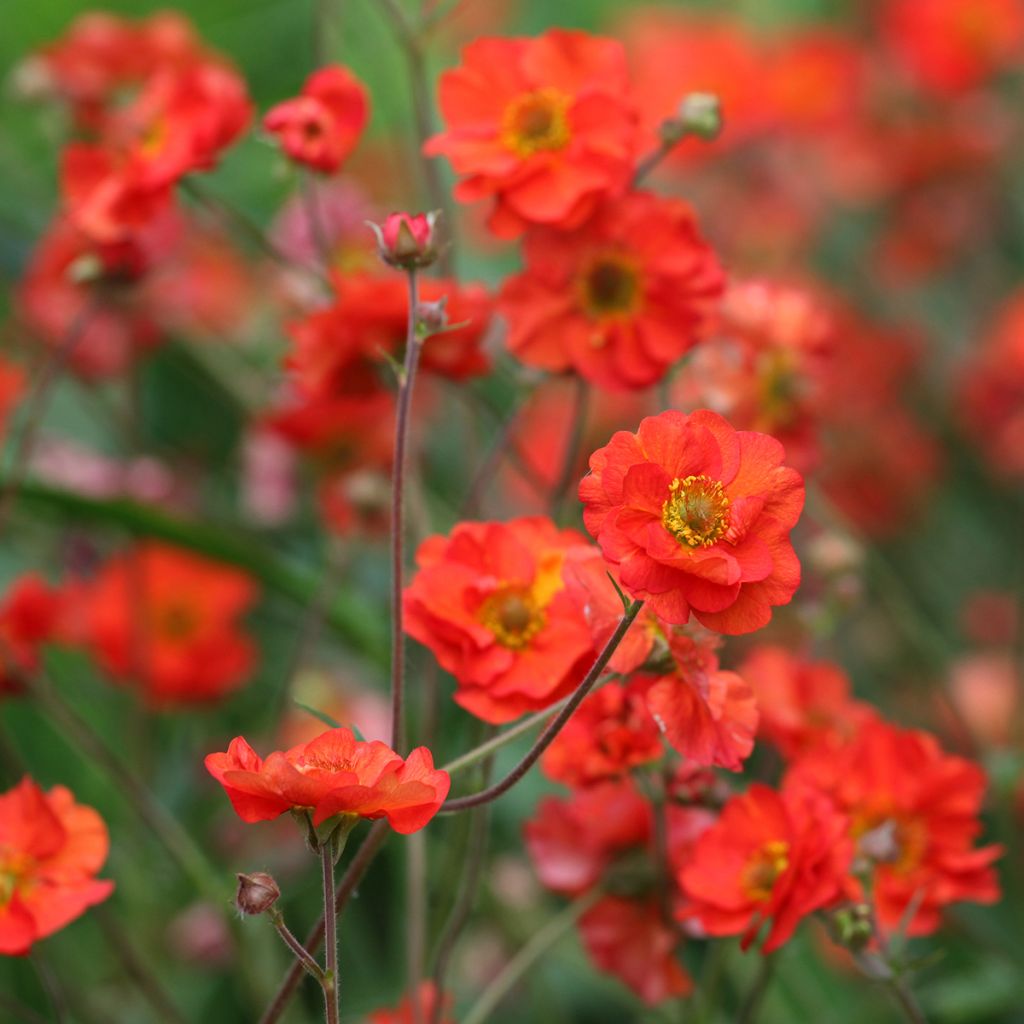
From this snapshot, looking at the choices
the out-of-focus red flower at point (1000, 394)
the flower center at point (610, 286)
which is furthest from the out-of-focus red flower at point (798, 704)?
the out-of-focus red flower at point (1000, 394)

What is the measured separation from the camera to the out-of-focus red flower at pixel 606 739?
0.42m

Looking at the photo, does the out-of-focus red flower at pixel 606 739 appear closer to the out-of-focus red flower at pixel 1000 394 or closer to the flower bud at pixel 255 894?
the flower bud at pixel 255 894

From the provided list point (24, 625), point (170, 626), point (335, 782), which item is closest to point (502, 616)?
point (335, 782)

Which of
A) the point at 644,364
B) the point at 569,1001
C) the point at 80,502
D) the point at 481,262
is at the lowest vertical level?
the point at 569,1001

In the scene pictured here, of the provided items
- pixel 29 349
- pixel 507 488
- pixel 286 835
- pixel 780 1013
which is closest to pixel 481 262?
pixel 507 488

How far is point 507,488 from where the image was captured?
104cm

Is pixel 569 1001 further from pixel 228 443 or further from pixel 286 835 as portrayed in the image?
pixel 228 443

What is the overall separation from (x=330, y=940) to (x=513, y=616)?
113 millimetres

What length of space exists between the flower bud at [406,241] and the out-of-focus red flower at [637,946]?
22 centimetres

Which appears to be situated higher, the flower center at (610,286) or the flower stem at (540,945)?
the flower center at (610,286)

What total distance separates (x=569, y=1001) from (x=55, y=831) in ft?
1.23

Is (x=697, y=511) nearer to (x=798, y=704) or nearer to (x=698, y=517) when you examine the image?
(x=698, y=517)

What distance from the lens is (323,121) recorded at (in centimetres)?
50

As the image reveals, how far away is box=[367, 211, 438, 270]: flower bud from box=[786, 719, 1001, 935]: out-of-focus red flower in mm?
180
